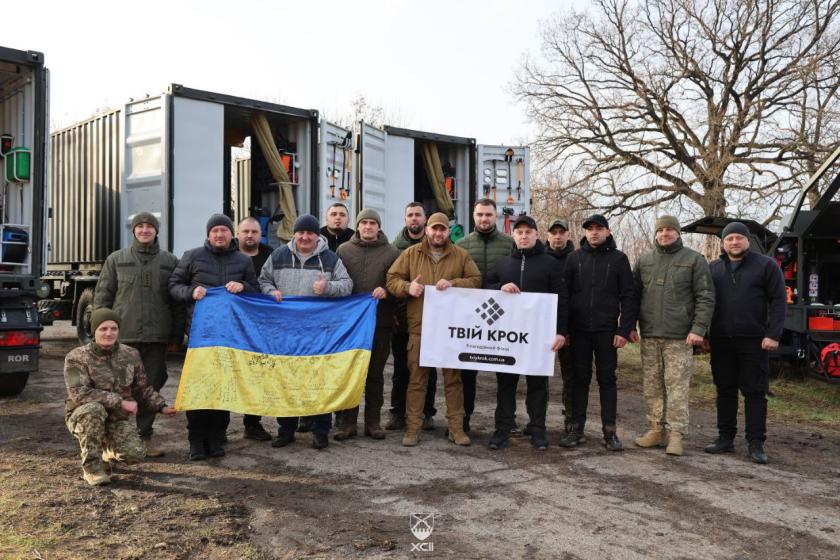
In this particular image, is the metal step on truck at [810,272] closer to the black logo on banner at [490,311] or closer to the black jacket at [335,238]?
the black logo on banner at [490,311]

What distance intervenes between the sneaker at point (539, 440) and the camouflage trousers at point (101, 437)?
2.98 metres

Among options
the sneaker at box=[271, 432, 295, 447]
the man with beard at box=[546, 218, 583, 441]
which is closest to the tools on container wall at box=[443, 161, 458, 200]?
the man with beard at box=[546, 218, 583, 441]

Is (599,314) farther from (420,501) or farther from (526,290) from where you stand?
(420,501)

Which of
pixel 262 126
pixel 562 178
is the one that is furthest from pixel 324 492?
pixel 562 178

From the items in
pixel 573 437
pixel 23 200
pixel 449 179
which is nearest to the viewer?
pixel 573 437

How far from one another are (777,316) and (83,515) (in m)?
5.12

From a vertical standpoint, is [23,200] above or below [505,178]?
below

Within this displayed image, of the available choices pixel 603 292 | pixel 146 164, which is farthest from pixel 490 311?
pixel 146 164

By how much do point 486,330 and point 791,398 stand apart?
4766 mm

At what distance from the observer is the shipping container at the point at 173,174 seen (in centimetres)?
899

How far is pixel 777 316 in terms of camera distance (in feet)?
18.6

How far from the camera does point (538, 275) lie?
594cm

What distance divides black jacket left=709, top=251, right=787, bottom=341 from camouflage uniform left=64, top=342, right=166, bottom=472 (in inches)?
175

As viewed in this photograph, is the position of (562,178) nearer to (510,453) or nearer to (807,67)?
(807,67)
